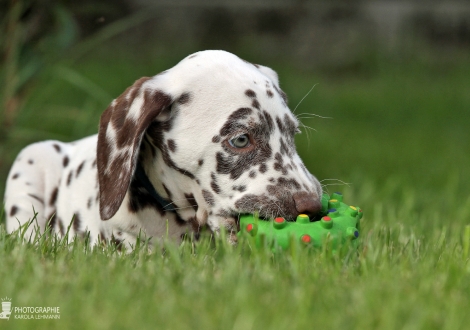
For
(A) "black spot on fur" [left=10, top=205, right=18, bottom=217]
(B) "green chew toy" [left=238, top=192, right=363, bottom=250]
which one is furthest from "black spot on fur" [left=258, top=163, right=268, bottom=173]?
(A) "black spot on fur" [left=10, top=205, right=18, bottom=217]

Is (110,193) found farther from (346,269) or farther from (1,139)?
(1,139)

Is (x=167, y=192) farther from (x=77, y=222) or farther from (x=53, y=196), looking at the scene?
(x=53, y=196)

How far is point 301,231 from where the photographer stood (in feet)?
11.8

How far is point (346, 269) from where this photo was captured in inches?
133

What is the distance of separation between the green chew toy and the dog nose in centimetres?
5

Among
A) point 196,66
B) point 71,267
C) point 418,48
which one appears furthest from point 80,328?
point 418,48

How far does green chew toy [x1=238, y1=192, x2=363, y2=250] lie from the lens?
3553 millimetres

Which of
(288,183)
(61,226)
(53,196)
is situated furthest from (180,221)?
(53,196)

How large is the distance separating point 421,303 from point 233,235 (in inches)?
51.8

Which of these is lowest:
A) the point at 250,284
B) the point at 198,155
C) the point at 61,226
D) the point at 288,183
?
the point at 61,226

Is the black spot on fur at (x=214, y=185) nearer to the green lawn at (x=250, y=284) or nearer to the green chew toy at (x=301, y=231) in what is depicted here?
the green chew toy at (x=301, y=231)

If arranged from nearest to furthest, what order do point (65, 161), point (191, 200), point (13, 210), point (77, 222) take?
point (191, 200), point (77, 222), point (13, 210), point (65, 161)

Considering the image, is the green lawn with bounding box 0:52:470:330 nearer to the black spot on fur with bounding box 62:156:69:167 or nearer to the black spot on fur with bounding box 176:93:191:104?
the black spot on fur with bounding box 176:93:191:104

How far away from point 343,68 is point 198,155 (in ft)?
32.7
